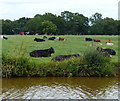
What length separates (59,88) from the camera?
11.0 metres

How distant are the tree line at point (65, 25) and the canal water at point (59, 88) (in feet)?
166

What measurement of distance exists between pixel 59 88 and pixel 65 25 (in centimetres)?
7056

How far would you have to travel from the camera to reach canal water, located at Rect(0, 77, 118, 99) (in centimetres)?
958

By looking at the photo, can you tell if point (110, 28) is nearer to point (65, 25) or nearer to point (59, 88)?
point (65, 25)

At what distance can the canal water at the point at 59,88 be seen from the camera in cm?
958

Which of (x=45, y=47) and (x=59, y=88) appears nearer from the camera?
(x=59, y=88)

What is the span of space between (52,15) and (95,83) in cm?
7101

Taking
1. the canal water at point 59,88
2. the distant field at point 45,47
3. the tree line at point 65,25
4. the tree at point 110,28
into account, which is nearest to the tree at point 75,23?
the tree line at point 65,25

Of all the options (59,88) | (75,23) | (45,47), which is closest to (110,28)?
(75,23)

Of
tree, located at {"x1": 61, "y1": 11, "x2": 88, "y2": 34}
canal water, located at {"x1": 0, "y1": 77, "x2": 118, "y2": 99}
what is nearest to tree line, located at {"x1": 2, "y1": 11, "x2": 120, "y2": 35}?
tree, located at {"x1": 61, "y1": 11, "x2": 88, "y2": 34}

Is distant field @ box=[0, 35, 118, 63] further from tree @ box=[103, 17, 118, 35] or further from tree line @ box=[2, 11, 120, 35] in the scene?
tree @ box=[103, 17, 118, 35]

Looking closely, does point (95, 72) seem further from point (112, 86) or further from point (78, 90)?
point (78, 90)

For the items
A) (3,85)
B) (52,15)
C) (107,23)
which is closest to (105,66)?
(3,85)

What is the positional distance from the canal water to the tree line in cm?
5065
